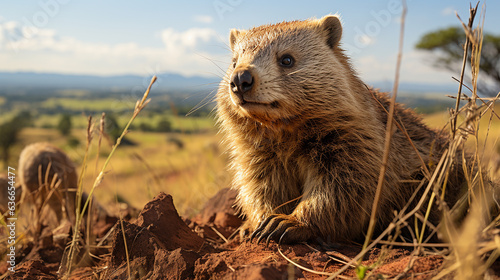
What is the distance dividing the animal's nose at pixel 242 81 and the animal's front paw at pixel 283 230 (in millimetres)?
1135

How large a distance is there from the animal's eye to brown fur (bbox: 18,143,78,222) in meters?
2.99

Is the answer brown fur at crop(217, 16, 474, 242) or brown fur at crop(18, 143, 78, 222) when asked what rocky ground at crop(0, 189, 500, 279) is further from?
brown fur at crop(18, 143, 78, 222)

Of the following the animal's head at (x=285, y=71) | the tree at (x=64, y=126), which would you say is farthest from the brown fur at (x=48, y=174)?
the tree at (x=64, y=126)

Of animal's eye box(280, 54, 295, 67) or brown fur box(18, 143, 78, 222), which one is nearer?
animal's eye box(280, 54, 295, 67)

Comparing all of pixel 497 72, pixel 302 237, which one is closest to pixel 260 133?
pixel 302 237

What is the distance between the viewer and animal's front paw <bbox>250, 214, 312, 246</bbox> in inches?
125

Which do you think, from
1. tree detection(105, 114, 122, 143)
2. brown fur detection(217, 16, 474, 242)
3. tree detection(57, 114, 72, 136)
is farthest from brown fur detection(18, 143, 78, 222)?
tree detection(57, 114, 72, 136)

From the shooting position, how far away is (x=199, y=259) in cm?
275

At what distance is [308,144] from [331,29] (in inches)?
60.6

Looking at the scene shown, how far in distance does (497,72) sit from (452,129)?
28.0m

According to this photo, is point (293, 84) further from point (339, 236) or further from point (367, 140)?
point (339, 236)

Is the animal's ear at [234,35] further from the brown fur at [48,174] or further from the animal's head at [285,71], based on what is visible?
the brown fur at [48,174]

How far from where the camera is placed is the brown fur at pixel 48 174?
4.82 meters

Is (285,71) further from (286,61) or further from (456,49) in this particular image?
(456,49)
